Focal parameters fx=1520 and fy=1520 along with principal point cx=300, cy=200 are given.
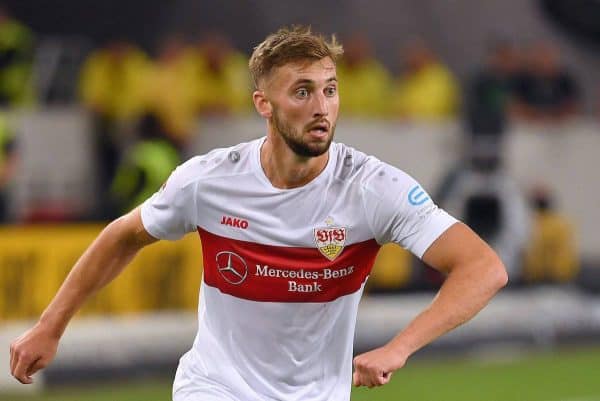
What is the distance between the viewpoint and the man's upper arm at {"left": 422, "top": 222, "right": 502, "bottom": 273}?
547 centimetres

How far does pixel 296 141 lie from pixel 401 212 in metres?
0.48

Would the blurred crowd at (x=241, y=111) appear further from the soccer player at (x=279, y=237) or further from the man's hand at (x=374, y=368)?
the man's hand at (x=374, y=368)

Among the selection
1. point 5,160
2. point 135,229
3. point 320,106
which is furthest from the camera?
point 5,160

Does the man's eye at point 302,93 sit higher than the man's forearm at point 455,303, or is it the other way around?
the man's eye at point 302,93

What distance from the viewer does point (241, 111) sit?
1546 centimetres

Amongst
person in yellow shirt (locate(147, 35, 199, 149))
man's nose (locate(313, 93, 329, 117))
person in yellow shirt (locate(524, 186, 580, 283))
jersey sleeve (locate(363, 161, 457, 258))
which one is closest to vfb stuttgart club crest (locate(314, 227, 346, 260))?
jersey sleeve (locate(363, 161, 457, 258))

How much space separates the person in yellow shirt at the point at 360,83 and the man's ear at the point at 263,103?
1032 cm

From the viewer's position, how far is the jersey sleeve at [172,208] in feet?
19.9

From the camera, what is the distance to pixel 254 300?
236 inches

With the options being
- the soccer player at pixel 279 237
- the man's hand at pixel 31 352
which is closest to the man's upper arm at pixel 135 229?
the soccer player at pixel 279 237

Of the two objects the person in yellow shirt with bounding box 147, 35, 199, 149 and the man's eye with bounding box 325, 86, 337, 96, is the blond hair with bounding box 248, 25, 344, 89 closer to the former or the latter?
the man's eye with bounding box 325, 86, 337, 96

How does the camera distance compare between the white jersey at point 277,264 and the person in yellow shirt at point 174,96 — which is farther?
the person in yellow shirt at point 174,96

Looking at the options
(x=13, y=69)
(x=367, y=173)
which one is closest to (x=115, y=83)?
(x=13, y=69)

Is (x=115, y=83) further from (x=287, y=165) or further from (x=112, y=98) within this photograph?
(x=287, y=165)
